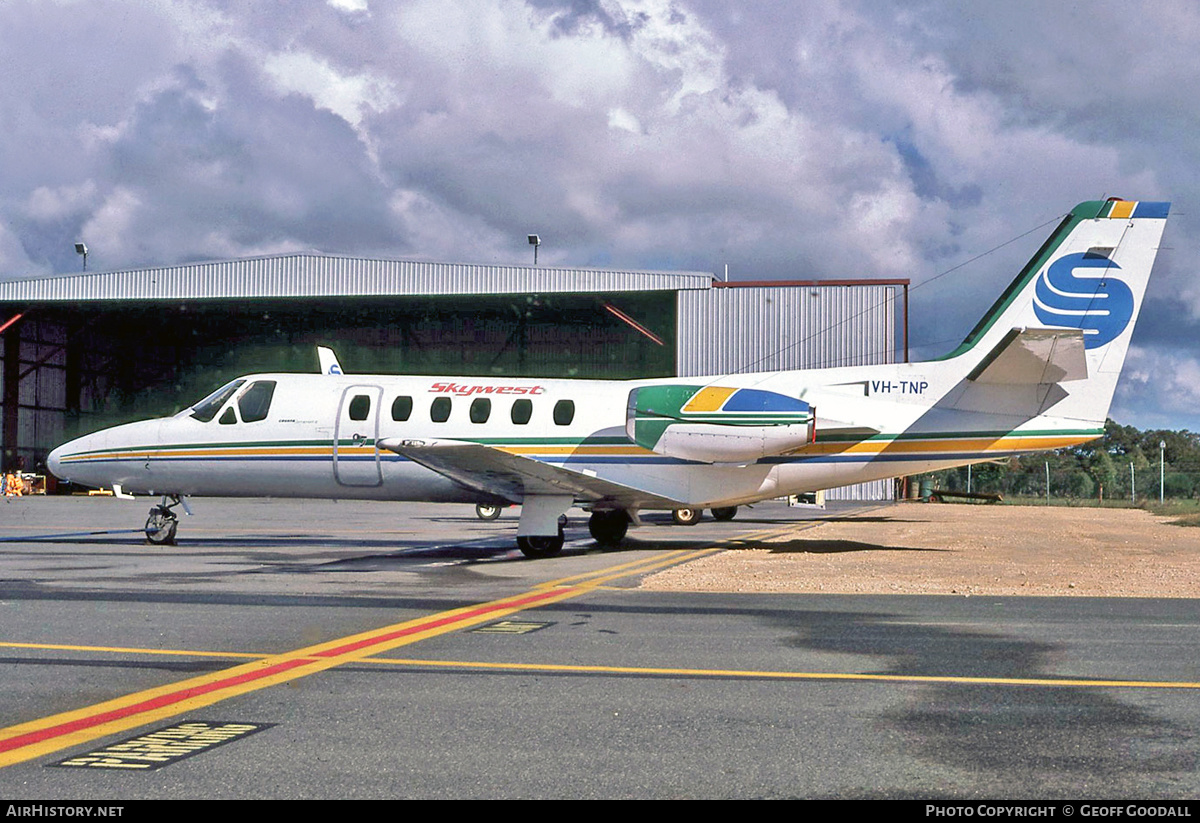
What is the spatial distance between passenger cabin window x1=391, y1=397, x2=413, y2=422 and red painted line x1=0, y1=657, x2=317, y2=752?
12.1 metres

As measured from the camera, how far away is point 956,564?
1788 cm

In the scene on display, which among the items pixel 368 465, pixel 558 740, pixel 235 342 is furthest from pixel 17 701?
pixel 235 342

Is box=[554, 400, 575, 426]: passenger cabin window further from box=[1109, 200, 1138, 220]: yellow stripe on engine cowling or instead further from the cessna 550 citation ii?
box=[1109, 200, 1138, 220]: yellow stripe on engine cowling

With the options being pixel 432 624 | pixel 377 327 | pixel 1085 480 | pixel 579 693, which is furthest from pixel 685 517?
pixel 1085 480

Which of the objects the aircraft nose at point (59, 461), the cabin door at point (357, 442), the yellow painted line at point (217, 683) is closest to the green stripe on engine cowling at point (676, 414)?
the cabin door at point (357, 442)

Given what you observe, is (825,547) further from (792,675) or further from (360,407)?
(792,675)

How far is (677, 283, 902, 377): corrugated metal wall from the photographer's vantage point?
1896 inches

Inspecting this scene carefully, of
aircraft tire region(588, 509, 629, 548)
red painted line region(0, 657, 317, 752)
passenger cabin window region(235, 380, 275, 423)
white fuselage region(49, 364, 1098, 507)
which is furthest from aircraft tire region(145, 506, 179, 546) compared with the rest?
red painted line region(0, 657, 317, 752)

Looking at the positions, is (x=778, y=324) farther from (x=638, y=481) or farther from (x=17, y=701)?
(x=17, y=701)

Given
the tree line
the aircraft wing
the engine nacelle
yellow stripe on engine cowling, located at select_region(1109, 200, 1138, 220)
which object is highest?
yellow stripe on engine cowling, located at select_region(1109, 200, 1138, 220)

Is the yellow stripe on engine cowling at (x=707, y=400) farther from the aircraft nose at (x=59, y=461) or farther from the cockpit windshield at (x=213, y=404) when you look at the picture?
the aircraft nose at (x=59, y=461)

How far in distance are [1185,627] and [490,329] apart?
5604 centimetres

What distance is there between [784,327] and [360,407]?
3218 cm

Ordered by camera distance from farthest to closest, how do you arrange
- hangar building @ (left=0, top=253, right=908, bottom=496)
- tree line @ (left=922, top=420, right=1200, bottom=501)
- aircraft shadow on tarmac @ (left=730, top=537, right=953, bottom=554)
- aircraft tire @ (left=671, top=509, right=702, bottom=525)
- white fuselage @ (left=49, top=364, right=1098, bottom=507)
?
tree line @ (left=922, top=420, right=1200, bottom=501) < hangar building @ (left=0, top=253, right=908, bottom=496) < aircraft tire @ (left=671, top=509, right=702, bottom=525) < aircraft shadow on tarmac @ (left=730, top=537, right=953, bottom=554) < white fuselage @ (left=49, top=364, right=1098, bottom=507)
